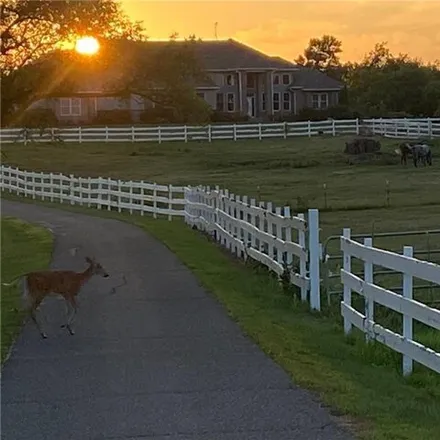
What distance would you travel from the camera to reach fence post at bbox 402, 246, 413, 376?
8.64 metres

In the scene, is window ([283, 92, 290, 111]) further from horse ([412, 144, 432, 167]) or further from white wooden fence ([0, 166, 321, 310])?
white wooden fence ([0, 166, 321, 310])

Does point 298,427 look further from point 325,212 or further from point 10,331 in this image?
point 325,212

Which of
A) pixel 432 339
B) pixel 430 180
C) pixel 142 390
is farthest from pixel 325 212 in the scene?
pixel 142 390

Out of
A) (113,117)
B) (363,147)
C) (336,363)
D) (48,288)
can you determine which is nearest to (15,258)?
(48,288)

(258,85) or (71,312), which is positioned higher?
(258,85)

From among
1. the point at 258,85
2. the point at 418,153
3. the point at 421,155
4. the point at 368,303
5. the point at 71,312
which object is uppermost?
the point at 258,85

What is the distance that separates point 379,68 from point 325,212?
256 ft

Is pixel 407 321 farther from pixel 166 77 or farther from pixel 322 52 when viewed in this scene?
pixel 322 52

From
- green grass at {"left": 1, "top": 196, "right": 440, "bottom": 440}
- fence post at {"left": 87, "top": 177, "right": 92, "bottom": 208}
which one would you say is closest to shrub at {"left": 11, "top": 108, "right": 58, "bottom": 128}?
fence post at {"left": 87, "top": 177, "right": 92, "bottom": 208}

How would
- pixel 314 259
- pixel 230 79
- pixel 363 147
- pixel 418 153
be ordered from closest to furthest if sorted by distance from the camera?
pixel 314 259, pixel 418 153, pixel 363 147, pixel 230 79

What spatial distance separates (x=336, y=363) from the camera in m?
9.38

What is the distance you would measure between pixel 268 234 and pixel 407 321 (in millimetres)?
7453

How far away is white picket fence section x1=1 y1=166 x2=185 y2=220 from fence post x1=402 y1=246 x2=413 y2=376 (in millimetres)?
20797

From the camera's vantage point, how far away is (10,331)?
11492 millimetres
